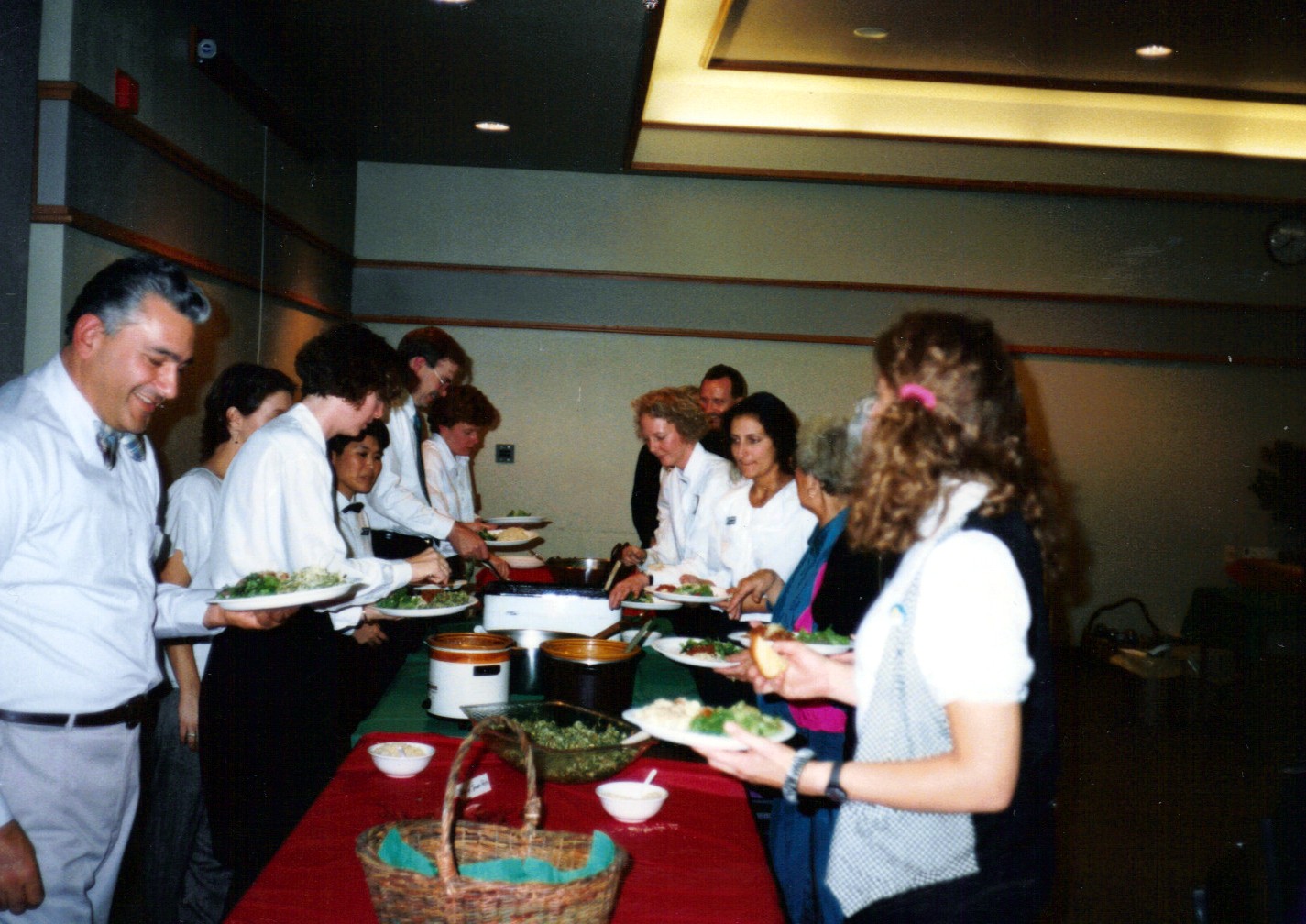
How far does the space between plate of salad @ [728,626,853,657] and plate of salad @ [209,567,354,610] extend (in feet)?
2.92

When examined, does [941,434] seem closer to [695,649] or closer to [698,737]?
[698,737]

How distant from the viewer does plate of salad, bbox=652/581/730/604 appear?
3.27 metres

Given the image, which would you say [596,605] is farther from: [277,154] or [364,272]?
[364,272]

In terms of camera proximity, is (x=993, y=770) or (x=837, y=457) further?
(x=837, y=457)

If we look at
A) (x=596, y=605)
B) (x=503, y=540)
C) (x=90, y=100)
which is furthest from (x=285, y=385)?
(x=503, y=540)

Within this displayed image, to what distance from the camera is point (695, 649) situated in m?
2.62

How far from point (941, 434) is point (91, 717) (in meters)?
1.46

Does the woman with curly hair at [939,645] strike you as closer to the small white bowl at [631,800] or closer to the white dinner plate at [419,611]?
the small white bowl at [631,800]

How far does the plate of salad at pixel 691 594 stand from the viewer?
10.7ft

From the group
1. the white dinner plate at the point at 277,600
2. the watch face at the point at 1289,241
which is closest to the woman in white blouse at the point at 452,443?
the white dinner plate at the point at 277,600

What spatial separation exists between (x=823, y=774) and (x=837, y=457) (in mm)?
1512

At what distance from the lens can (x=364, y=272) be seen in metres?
6.00

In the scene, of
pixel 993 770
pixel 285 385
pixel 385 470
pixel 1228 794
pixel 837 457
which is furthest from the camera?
pixel 1228 794

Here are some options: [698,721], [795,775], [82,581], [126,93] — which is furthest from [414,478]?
[795,775]
